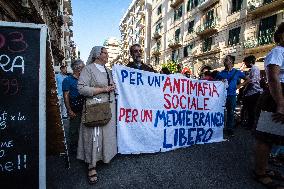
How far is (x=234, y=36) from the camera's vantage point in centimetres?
2377

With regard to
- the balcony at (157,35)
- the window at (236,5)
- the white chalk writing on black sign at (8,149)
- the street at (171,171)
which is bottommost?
the street at (171,171)

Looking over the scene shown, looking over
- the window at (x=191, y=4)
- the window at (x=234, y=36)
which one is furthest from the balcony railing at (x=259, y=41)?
the window at (x=191, y=4)

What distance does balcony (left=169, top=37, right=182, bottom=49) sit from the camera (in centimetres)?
3504

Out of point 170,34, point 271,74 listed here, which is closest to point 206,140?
point 271,74

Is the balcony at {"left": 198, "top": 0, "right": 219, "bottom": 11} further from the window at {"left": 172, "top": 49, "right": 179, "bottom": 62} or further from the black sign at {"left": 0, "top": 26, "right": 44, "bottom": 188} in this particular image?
the black sign at {"left": 0, "top": 26, "right": 44, "bottom": 188}

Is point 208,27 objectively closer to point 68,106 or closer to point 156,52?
point 156,52

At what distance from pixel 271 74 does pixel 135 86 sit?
6.99ft

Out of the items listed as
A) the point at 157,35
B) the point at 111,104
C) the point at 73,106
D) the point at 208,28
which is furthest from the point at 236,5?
the point at 111,104

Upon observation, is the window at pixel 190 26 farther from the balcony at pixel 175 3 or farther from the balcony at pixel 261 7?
the balcony at pixel 261 7

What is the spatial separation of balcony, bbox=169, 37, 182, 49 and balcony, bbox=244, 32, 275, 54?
1396 centimetres

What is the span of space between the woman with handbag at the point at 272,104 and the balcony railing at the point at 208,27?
80.5 ft

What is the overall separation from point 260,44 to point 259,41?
32cm

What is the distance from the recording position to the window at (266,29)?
1948 centimetres

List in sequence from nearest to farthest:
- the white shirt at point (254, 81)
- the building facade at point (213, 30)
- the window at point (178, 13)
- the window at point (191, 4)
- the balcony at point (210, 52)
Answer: the white shirt at point (254, 81) → the building facade at point (213, 30) → the balcony at point (210, 52) → the window at point (191, 4) → the window at point (178, 13)
